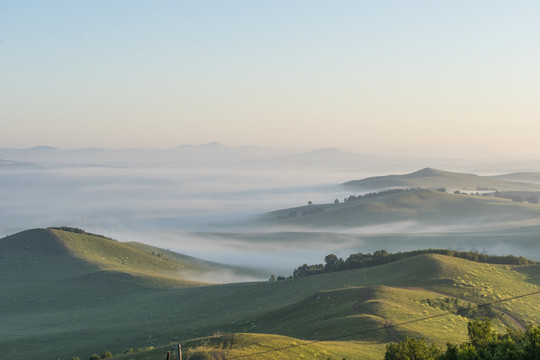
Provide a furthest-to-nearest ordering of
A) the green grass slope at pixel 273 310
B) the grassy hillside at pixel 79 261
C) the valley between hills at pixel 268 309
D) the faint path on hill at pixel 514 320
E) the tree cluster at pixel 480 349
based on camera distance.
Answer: the grassy hillside at pixel 79 261 < the faint path on hill at pixel 514 320 < the green grass slope at pixel 273 310 < the valley between hills at pixel 268 309 < the tree cluster at pixel 480 349

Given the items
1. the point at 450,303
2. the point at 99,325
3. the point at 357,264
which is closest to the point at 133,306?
the point at 99,325

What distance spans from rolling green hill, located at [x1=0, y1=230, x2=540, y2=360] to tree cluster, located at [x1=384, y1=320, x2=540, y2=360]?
908 cm

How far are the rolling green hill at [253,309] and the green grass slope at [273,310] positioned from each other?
22 cm

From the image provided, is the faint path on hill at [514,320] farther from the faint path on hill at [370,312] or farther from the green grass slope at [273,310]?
the faint path on hill at [370,312]

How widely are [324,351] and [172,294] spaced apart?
8133 cm

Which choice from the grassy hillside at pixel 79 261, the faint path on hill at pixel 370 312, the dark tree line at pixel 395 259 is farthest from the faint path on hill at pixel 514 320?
the grassy hillside at pixel 79 261

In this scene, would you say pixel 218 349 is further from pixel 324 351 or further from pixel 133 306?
pixel 133 306

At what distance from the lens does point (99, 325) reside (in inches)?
3930

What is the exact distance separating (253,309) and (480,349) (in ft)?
202

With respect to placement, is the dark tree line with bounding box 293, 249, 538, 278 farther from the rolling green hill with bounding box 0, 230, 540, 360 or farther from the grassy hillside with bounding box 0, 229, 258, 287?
the grassy hillside with bounding box 0, 229, 258, 287

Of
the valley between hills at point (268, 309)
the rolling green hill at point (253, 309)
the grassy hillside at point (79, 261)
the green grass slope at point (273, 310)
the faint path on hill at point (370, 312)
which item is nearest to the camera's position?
the valley between hills at point (268, 309)

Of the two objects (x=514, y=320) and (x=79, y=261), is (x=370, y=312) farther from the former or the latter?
(x=79, y=261)

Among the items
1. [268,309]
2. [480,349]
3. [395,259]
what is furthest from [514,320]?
[395,259]

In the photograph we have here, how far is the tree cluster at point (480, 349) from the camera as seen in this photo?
35.8 m
